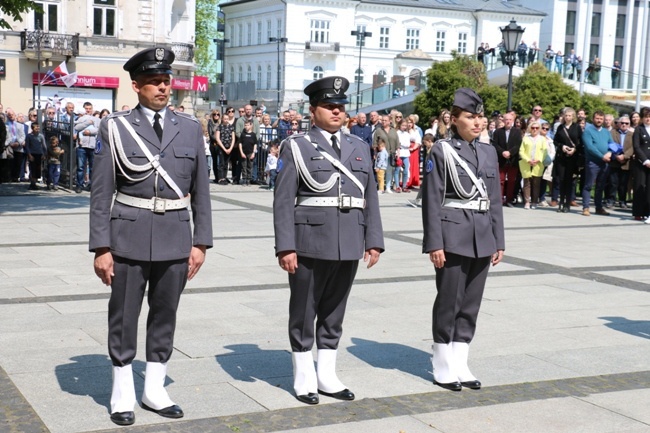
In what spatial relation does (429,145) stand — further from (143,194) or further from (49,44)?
(49,44)

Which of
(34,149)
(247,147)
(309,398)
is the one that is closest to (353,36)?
(247,147)

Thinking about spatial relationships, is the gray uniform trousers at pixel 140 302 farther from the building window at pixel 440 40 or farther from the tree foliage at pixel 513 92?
the building window at pixel 440 40

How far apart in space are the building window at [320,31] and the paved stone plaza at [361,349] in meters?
83.5

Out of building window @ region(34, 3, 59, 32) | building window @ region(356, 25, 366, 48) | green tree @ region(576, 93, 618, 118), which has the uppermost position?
building window @ region(356, 25, 366, 48)

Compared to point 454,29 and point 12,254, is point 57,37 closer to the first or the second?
point 12,254

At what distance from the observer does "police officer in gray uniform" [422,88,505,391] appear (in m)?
6.39

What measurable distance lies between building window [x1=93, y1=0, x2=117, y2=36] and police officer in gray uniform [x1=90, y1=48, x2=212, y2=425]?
134 ft

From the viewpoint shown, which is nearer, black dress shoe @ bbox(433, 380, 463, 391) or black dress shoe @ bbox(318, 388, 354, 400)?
black dress shoe @ bbox(318, 388, 354, 400)

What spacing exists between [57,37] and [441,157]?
39.5 metres

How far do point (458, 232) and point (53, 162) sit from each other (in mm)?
15476

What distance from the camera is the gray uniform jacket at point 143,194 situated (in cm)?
548

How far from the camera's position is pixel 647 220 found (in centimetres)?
1753

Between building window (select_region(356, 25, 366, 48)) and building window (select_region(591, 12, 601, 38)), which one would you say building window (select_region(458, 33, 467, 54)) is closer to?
building window (select_region(356, 25, 366, 48))

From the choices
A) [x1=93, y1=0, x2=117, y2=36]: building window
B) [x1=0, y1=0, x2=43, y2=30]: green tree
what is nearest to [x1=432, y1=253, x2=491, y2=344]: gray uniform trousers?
[x1=0, y1=0, x2=43, y2=30]: green tree
